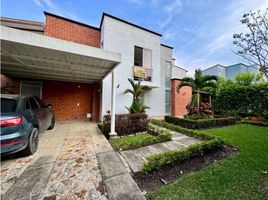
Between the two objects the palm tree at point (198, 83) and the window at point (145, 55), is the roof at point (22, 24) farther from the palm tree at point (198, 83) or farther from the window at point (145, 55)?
the palm tree at point (198, 83)

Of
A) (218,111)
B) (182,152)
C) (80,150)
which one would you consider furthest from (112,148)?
(218,111)

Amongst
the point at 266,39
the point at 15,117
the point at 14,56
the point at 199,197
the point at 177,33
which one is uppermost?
the point at 177,33

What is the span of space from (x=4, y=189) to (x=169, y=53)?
13754 millimetres

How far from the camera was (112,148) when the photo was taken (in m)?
4.31

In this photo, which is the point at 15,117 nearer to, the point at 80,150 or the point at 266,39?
the point at 80,150

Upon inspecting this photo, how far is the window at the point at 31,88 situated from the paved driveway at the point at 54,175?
6.69 meters

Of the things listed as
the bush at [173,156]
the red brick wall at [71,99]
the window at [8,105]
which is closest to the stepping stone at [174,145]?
the bush at [173,156]

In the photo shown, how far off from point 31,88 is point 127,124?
761 cm

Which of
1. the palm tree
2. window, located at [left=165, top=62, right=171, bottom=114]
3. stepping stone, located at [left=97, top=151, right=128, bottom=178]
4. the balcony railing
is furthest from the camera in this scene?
window, located at [left=165, top=62, right=171, bottom=114]

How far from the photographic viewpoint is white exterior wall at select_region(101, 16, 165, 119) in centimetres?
916

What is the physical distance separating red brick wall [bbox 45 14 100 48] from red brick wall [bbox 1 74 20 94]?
3.83 meters

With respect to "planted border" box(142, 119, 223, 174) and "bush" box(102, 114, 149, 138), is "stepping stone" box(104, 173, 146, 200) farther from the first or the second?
"bush" box(102, 114, 149, 138)

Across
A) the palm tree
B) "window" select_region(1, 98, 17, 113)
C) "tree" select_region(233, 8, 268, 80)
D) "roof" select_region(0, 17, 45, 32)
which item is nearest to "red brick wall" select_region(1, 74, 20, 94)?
"roof" select_region(0, 17, 45, 32)

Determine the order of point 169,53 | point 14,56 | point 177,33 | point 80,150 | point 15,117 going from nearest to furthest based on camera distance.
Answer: point 15,117 < point 80,150 < point 14,56 < point 177,33 < point 169,53
